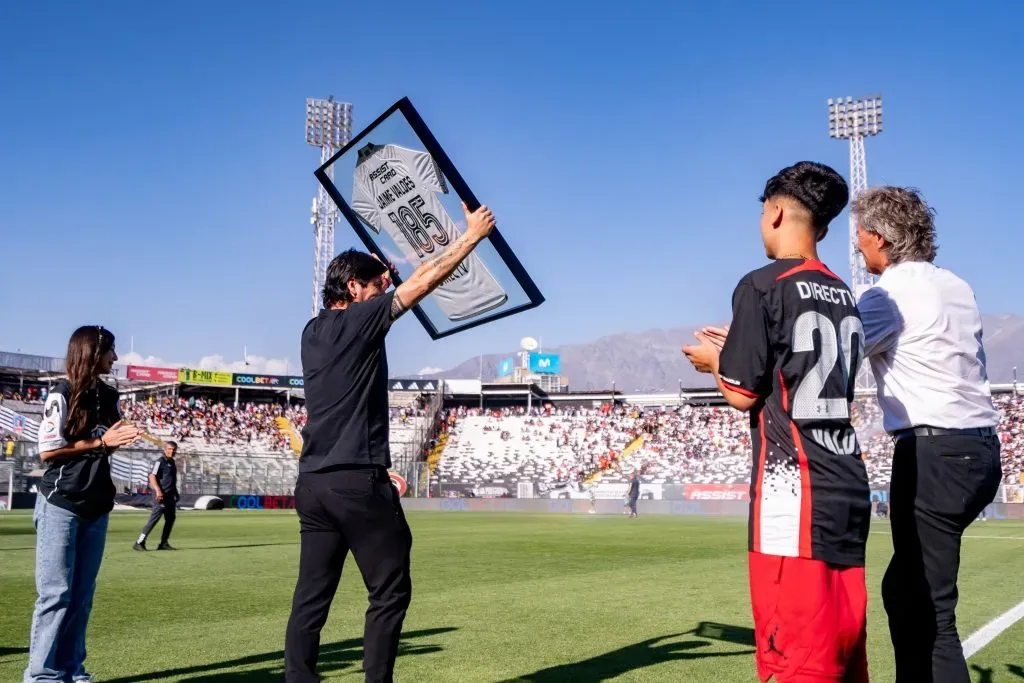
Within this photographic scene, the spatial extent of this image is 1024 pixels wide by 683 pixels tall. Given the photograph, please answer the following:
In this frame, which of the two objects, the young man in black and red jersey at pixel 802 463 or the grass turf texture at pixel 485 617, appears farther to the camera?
the grass turf texture at pixel 485 617

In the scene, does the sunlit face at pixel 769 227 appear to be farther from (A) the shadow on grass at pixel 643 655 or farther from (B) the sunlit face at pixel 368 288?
(A) the shadow on grass at pixel 643 655

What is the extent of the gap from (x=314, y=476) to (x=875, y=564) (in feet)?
38.0

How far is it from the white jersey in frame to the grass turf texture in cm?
229

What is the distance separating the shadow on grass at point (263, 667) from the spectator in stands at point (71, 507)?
0.59 meters

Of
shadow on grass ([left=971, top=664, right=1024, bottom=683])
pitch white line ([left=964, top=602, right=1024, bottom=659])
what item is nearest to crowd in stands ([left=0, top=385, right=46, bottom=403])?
pitch white line ([left=964, top=602, right=1024, bottom=659])

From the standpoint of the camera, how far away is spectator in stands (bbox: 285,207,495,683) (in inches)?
154

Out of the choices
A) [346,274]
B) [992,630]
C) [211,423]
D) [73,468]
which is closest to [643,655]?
[992,630]

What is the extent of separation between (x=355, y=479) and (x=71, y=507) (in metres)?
1.95

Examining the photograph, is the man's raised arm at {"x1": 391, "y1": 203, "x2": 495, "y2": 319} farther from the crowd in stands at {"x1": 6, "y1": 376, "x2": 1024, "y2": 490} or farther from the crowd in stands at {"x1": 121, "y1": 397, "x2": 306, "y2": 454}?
the crowd in stands at {"x1": 121, "y1": 397, "x2": 306, "y2": 454}

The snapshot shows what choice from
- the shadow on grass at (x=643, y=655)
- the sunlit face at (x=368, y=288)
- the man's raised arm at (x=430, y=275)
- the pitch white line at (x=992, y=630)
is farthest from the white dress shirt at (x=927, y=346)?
→ the pitch white line at (x=992, y=630)

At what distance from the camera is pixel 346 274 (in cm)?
431

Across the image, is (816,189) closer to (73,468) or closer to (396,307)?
(396,307)

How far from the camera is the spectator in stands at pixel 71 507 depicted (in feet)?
15.5

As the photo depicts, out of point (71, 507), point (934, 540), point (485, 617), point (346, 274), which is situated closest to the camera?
point (934, 540)
